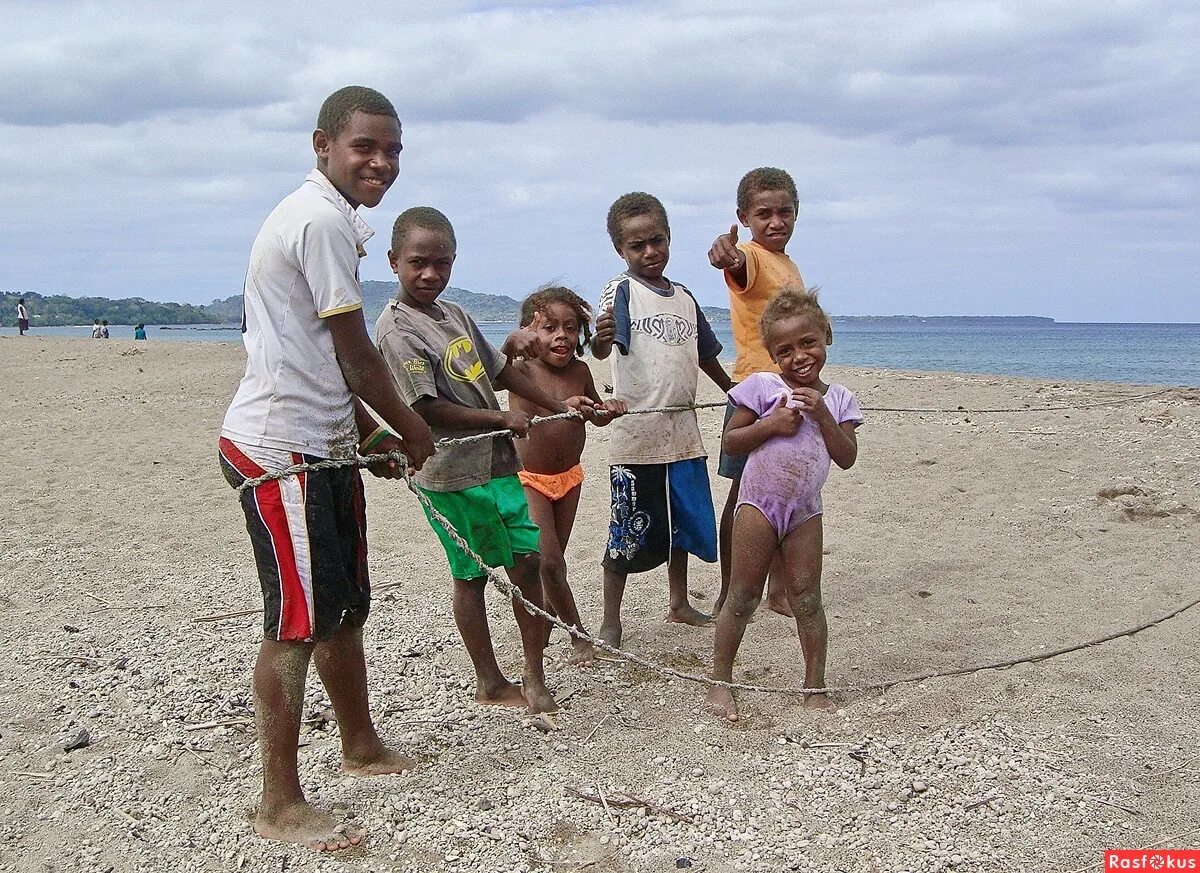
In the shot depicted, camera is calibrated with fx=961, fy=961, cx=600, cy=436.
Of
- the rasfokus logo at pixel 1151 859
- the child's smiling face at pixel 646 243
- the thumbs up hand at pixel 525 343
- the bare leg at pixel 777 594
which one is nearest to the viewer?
the rasfokus logo at pixel 1151 859

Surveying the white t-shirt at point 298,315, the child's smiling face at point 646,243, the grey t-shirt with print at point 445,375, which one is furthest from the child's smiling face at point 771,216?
the white t-shirt at point 298,315

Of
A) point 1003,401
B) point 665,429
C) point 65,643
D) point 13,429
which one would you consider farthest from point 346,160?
point 1003,401

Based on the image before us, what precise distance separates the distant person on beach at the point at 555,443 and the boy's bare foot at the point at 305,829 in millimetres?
1465

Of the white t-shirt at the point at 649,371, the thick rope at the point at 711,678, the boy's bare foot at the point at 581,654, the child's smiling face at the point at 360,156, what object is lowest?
the boy's bare foot at the point at 581,654

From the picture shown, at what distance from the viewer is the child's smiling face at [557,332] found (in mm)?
4230

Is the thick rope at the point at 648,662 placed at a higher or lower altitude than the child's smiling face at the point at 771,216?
lower

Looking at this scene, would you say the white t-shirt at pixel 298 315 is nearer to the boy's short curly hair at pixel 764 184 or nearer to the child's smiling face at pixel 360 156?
the child's smiling face at pixel 360 156

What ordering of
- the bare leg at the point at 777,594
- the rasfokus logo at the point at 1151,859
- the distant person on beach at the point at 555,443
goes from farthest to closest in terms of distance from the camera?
the bare leg at the point at 777,594 → the distant person on beach at the point at 555,443 → the rasfokus logo at the point at 1151,859

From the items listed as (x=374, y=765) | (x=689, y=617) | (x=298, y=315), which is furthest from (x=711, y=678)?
(x=298, y=315)

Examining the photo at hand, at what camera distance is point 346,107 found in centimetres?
293

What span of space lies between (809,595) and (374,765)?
1.71 meters

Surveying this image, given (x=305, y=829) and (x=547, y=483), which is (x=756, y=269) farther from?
(x=305, y=829)

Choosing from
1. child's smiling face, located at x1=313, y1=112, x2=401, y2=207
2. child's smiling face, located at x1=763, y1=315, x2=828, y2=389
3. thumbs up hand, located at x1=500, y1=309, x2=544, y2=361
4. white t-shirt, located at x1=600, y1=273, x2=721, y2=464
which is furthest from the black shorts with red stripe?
white t-shirt, located at x1=600, y1=273, x2=721, y2=464

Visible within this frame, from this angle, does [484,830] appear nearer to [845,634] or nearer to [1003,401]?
[845,634]
